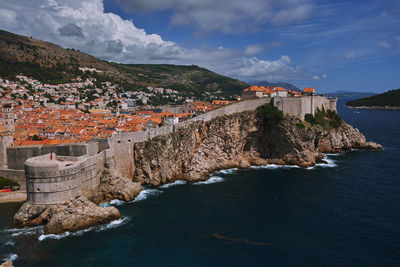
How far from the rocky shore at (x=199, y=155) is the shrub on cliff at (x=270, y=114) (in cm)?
63

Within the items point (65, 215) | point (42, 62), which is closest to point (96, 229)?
point (65, 215)

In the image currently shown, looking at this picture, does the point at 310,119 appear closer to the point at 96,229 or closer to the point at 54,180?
the point at 96,229

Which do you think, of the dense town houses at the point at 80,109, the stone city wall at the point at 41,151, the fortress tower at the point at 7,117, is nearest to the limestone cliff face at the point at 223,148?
the dense town houses at the point at 80,109

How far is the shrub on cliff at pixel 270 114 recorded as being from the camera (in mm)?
44375

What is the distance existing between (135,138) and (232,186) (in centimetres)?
1253

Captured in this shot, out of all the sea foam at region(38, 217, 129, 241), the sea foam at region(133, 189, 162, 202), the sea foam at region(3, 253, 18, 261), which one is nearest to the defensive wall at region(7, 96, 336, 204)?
the sea foam at region(38, 217, 129, 241)

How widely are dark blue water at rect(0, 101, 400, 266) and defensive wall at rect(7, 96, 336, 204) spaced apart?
11.3ft

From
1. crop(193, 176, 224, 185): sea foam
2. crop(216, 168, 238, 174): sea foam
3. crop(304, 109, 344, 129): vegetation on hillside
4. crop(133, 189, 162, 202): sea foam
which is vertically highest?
crop(304, 109, 344, 129): vegetation on hillside

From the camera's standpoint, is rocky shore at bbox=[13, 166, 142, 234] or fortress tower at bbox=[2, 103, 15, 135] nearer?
rocky shore at bbox=[13, 166, 142, 234]

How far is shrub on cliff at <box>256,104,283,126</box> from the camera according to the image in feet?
A: 146

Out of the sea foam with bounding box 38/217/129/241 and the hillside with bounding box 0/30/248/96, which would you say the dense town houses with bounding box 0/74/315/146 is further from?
the sea foam with bounding box 38/217/129/241

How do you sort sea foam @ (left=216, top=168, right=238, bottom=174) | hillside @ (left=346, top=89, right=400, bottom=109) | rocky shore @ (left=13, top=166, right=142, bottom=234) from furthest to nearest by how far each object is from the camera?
hillside @ (left=346, top=89, right=400, bottom=109), sea foam @ (left=216, top=168, right=238, bottom=174), rocky shore @ (left=13, top=166, right=142, bottom=234)

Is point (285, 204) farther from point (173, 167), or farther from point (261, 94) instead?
point (261, 94)

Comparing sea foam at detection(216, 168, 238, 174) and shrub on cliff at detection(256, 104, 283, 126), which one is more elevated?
shrub on cliff at detection(256, 104, 283, 126)
